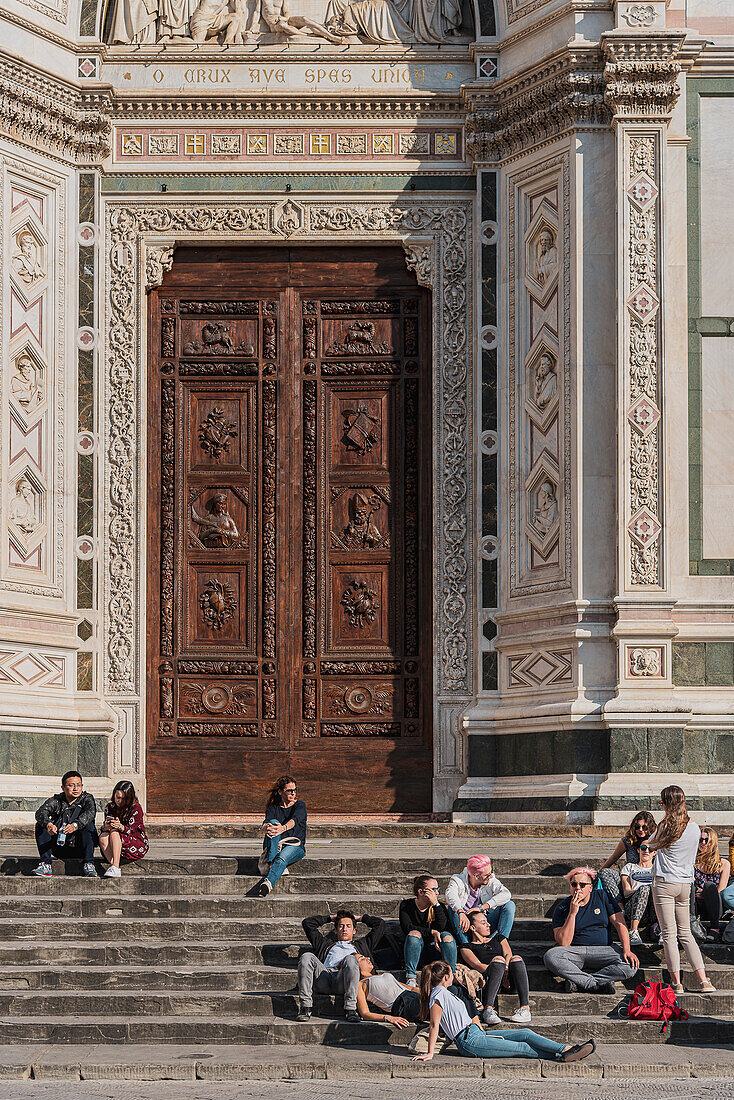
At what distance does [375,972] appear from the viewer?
38.9 feet

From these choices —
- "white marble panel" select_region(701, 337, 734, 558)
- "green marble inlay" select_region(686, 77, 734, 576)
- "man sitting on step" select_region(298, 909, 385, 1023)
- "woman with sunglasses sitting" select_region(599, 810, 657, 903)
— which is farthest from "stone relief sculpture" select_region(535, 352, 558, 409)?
"man sitting on step" select_region(298, 909, 385, 1023)

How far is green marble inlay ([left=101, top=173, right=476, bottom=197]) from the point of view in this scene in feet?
62.7

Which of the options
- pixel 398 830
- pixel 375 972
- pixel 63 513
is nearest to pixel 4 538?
pixel 63 513

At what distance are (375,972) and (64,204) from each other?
403 inches

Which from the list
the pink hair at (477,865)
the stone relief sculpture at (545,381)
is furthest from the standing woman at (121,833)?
the stone relief sculpture at (545,381)

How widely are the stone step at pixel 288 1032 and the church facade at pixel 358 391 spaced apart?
5888 millimetres

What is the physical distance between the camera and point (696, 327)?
17844 millimetres

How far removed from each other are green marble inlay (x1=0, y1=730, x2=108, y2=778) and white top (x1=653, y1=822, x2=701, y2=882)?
7558 millimetres

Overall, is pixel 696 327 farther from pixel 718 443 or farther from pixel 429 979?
pixel 429 979

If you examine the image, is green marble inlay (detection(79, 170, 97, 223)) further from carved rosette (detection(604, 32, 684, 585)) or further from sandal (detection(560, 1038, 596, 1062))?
sandal (detection(560, 1038, 596, 1062))

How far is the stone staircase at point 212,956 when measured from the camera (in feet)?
36.8

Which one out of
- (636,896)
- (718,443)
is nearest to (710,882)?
(636,896)

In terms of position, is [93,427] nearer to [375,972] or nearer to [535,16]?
[535,16]

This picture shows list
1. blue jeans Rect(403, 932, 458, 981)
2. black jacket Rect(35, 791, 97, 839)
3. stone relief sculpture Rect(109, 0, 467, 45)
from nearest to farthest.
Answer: blue jeans Rect(403, 932, 458, 981), black jacket Rect(35, 791, 97, 839), stone relief sculpture Rect(109, 0, 467, 45)
